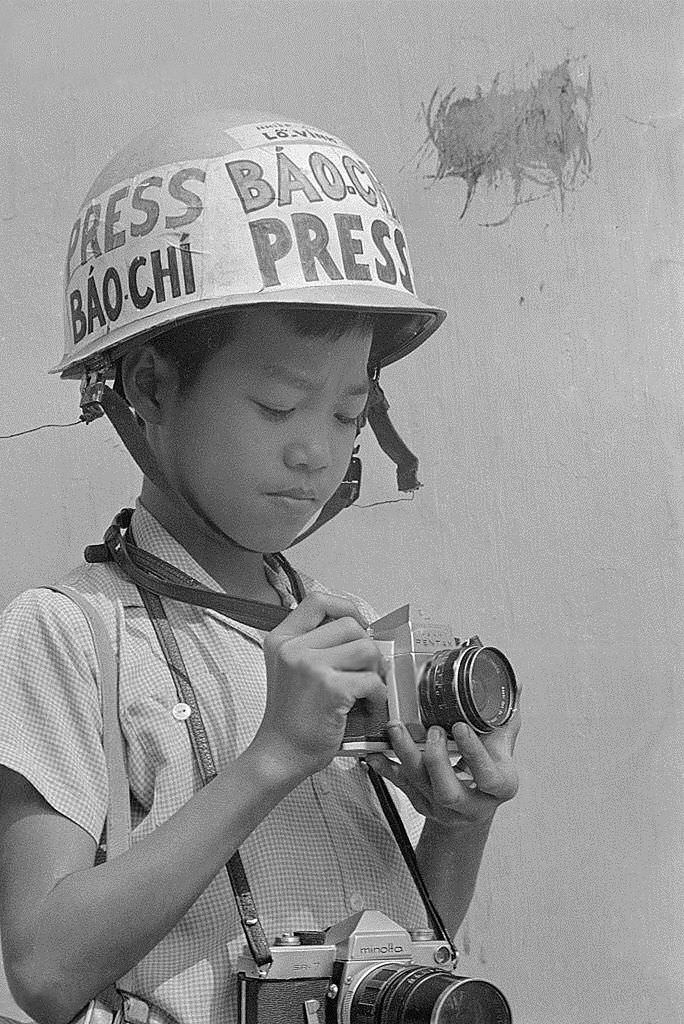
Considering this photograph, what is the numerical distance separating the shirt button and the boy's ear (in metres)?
0.19

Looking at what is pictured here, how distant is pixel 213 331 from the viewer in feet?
3.14

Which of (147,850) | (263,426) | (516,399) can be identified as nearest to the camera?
(147,850)

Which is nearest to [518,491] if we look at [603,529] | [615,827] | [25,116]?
[603,529]

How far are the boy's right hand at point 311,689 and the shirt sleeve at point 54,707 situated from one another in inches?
4.1

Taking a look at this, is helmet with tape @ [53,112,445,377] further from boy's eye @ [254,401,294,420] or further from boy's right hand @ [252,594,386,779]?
boy's right hand @ [252,594,386,779]

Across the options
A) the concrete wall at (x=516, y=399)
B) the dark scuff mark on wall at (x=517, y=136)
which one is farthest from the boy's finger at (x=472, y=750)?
the dark scuff mark on wall at (x=517, y=136)

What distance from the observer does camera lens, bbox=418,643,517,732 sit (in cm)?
88

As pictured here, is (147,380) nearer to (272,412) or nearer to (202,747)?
(272,412)

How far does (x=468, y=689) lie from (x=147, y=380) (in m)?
0.29

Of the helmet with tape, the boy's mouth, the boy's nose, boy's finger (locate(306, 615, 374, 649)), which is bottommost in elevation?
boy's finger (locate(306, 615, 374, 649))

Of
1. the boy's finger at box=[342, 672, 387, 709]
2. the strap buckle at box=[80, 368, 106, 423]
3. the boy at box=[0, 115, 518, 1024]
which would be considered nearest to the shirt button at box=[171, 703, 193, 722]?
the boy at box=[0, 115, 518, 1024]

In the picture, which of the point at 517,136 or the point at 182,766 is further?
the point at 517,136

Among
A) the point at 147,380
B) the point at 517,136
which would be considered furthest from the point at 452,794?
the point at 517,136

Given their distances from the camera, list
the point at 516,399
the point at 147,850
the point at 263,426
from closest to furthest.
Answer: the point at 147,850 < the point at 263,426 < the point at 516,399
